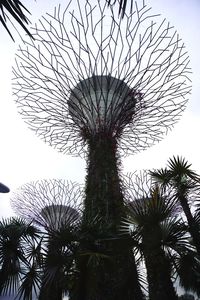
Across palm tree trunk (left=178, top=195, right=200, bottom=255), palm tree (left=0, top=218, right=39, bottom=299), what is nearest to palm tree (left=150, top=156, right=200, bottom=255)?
palm tree trunk (left=178, top=195, right=200, bottom=255)

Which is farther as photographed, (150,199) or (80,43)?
(80,43)

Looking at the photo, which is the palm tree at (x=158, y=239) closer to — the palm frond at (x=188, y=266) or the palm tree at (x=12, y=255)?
the palm frond at (x=188, y=266)

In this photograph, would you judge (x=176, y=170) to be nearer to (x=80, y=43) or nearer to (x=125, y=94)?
(x=125, y=94)

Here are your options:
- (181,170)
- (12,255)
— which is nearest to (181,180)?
(181,170)

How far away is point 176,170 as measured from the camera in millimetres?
8195

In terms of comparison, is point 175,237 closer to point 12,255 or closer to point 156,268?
point 156,268

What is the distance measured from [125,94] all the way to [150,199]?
13.9ft

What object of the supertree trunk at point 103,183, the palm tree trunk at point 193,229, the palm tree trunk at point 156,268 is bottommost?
the palm tree trunk at point 156,268

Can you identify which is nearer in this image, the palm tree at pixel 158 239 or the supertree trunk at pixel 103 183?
the palm tree at pixel 158 239

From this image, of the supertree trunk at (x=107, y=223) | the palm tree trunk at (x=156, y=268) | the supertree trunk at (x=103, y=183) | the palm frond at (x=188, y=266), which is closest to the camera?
the palm tree trunk at (x=156, y=268)

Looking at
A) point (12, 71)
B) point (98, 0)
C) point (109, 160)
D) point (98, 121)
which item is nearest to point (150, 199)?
A: point (109, 160)

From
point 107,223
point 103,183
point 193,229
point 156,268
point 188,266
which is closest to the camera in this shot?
point 156,268

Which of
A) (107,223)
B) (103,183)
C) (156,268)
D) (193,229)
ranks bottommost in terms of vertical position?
(156,268)

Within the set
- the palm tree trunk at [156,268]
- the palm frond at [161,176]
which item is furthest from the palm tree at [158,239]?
the palm frond at [161,176]
